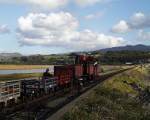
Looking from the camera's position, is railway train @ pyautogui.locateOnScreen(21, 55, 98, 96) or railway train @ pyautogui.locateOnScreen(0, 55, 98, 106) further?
railway train @ pyautogui.locateOnScreen(21, 55, 98, 96)

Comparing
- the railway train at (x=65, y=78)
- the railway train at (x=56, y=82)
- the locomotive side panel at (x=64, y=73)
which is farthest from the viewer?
the locomotive side panel at (x=64, y=73)

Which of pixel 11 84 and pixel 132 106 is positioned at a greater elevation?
pixel 11 84

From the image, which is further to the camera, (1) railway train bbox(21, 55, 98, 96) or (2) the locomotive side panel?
(2) the locomotive side panel

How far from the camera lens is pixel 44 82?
36.5 m

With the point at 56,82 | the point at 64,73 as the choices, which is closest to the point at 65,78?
the point at 64,73

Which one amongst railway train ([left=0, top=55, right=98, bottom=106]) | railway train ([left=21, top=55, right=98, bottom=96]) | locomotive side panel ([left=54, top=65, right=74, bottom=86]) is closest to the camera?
railway train ([left=0, top=55, right=98, bottom=106])

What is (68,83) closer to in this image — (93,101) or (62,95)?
(62,95)

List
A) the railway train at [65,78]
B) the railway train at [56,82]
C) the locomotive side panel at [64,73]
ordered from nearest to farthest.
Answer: the railway train at [56,82] → the railway train at [65,78] → the locomotive side panel at [64,73]

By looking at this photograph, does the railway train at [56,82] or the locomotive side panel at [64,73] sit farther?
the locomotive side panel at [64,73]

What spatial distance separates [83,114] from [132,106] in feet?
31.2

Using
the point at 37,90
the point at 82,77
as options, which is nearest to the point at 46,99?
the point at 37,90

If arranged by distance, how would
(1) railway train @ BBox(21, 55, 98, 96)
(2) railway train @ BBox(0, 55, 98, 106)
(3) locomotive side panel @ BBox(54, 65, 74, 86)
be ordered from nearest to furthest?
(2) railway train @ BBox(0, 55, 98, 106)
(1) railway train @ BBox(21, 55, 98, 96)
(3) locomotive side panel @ BBox(54, 65, 74, 86)

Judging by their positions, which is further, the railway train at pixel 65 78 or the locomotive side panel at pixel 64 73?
the locomotive side panel at pixel 64 73

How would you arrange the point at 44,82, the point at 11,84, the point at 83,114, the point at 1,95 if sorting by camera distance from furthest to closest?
1. the point at 44,82
2. the point at 11,84
3. the point at 1,95
4. the point at 83,114
